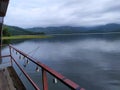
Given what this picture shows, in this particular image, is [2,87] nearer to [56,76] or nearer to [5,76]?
[5,76]

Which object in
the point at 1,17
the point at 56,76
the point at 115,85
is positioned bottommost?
the point at 115,85

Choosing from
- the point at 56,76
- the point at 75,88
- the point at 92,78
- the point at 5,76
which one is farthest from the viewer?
the point at 92,78

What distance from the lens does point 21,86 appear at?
14.9ft

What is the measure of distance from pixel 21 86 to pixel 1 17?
2618 millimetres

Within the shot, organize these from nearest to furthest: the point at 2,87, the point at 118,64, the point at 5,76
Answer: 1. the point at 2,87
2. the point at 5,76
3. the point at 118,64

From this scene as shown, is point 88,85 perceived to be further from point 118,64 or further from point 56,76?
point 56,76

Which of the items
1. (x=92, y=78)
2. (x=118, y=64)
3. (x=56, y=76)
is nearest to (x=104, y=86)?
(x=92, y=78)

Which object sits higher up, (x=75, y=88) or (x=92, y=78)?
(x=75, y=88)

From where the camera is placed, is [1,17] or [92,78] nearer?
[1,17]

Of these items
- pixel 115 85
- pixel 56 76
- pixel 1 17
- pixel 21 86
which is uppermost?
pixel 1 17

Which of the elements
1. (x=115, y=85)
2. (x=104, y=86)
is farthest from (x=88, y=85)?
(x=115, y=85)

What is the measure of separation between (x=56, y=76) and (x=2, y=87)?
310 centimetres

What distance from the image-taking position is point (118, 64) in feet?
78.8

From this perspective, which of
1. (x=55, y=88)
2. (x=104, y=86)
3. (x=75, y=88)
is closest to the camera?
(x=75, y=88)
